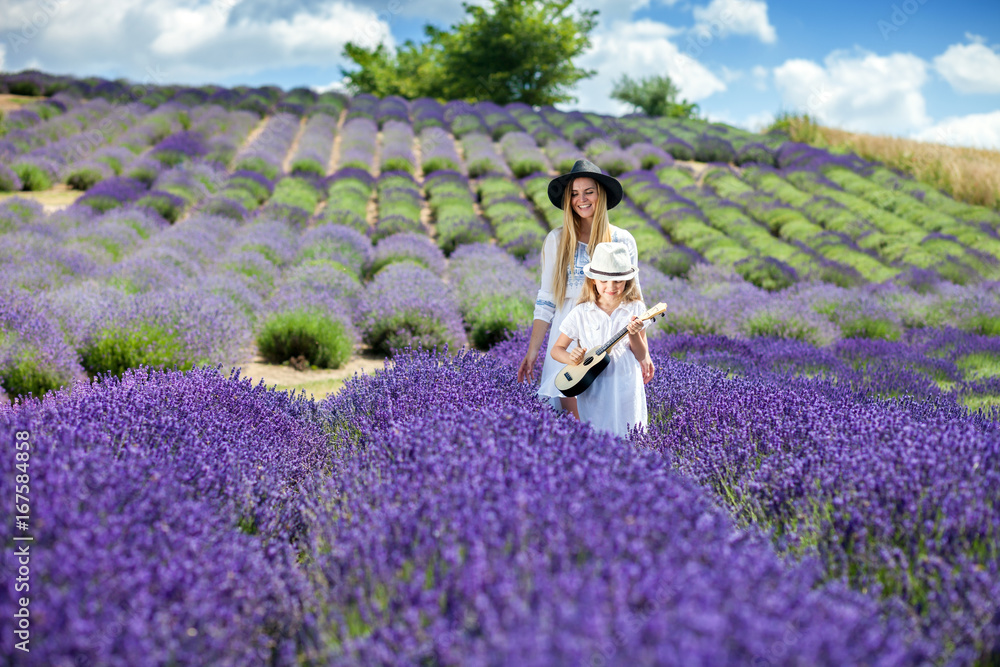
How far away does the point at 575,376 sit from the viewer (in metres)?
2.66

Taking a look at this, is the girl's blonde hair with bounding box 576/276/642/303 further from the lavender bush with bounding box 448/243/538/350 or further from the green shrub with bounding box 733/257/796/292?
the green shrub with bounding box 733/257/796/292

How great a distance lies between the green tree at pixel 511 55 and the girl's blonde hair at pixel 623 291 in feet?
67.1

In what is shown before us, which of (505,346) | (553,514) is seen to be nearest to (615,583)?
(553,514)

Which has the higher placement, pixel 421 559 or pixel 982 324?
pixel 982 324

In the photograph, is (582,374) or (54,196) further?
(54,196)

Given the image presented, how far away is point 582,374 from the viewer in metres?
2.63

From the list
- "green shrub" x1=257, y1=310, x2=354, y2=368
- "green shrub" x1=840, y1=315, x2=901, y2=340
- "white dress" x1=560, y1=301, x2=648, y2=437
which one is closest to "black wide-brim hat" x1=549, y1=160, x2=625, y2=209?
"white dress" x1=560, y1=301, x2=648, y2=437

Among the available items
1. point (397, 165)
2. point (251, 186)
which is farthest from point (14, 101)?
point (397, 165)

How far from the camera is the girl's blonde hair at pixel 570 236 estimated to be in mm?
2859

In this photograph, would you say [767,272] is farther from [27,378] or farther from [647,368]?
[27,378]

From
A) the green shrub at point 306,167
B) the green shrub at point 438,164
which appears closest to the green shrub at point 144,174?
the green shrub at point 306,167

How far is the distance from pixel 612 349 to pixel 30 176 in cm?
1213

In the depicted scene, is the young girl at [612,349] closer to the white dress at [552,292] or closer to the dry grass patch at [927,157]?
the white dress at [552,292]

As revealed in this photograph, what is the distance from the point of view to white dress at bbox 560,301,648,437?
8.85ft
